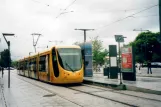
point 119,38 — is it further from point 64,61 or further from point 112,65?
point 112,65

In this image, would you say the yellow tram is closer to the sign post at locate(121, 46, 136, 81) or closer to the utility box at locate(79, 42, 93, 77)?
the sign post at locate(121, 46, 136, 81)

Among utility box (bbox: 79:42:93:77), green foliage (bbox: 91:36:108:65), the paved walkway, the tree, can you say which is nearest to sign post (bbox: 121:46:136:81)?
utility box (bbox: 79:42:93:77)

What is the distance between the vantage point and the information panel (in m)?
21.5

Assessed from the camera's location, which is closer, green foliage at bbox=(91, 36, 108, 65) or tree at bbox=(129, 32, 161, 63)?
green foliage at bbox=(91, 36, 108, 65)

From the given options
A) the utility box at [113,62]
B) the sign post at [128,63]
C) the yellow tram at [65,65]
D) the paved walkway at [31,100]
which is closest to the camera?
the paved walkway at [31,100]

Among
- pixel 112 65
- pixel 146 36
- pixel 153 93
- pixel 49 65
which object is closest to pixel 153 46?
pixel 146 36

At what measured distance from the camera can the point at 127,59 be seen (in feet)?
72.0

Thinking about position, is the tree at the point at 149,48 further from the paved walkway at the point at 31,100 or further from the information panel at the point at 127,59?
the paved walkway at the point at 31,100

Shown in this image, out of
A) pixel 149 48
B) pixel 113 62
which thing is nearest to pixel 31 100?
pixel 113 62

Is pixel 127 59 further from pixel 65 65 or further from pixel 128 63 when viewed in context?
pixel 65 65

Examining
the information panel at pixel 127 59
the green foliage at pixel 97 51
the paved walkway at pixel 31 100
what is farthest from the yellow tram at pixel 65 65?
the green foliage at pixel 97 51

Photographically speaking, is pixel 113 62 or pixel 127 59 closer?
pixel 127 59

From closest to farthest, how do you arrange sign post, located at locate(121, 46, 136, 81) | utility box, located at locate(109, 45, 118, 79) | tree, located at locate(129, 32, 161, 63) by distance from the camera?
sign post, located at locate(121, 46, 136, 81)
utility box, located at locate(109, 45, 118, 79)
tree, located at locate(129, 32, 161, 63)

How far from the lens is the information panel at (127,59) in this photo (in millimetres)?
21472
